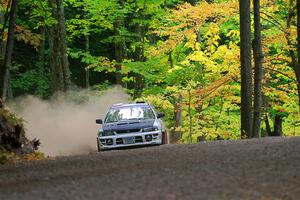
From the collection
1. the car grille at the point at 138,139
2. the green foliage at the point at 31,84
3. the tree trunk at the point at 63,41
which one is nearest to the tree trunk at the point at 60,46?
the tree trunk at the point at 63,41

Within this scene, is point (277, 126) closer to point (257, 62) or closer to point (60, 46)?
point (60, 46)

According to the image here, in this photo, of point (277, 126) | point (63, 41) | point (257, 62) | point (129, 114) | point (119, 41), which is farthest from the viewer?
point (277, 126)

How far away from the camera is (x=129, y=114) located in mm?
17453

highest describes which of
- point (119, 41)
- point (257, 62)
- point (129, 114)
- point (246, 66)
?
point (119, 41)

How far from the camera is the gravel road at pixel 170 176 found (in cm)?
662

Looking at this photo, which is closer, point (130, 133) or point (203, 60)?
point (130, 133)

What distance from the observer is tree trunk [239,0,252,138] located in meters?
18.5

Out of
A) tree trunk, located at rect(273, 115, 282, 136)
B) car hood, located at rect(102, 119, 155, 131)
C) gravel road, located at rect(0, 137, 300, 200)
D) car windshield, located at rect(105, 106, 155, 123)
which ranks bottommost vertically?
tree trunk, located at rect(273, 115, 282, 136)

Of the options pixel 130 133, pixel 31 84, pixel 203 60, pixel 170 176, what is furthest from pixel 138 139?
pixel 31 84

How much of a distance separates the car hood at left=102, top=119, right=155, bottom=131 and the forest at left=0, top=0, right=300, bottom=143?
170 inches

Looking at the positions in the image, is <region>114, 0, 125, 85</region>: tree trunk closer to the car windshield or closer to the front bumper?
the car windshield

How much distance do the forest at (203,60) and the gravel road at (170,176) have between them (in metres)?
8.35

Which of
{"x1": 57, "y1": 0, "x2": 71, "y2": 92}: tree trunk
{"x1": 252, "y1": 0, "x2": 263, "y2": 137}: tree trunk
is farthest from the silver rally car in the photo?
{"x1": 57, "y1": 0, "x2": 71, "y2": 92}: tree trunk

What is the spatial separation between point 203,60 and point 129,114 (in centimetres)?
903
